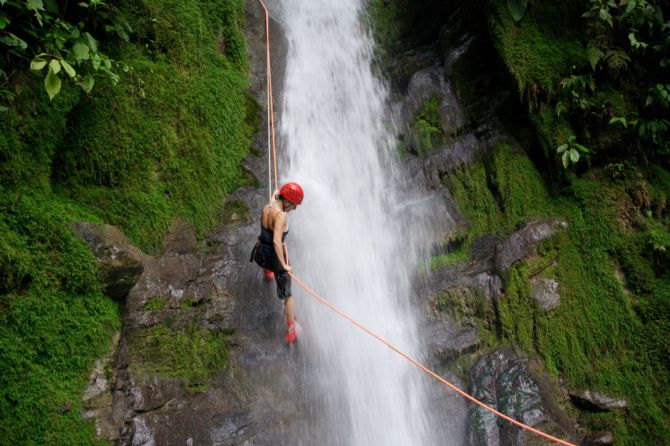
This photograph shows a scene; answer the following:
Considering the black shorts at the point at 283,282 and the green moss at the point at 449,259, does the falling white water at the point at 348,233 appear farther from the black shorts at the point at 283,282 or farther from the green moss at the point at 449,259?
the black shorts at the point at 283,282

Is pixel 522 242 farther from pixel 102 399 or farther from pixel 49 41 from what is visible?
pixel 49 41

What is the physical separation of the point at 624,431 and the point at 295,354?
12.2ft

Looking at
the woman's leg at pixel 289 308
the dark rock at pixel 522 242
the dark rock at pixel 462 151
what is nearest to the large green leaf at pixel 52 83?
the woman's leg at pixel 289 308

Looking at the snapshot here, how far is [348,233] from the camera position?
674 cm

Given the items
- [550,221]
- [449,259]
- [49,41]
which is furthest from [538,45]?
[49,41]

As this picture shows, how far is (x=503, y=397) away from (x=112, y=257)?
4.52 m

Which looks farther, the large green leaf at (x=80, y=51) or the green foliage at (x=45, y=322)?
the large green leaf at (x=80, y=51)

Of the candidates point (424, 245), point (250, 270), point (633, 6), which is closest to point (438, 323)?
point (424, 245)

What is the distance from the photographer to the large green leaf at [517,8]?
20.5 ft

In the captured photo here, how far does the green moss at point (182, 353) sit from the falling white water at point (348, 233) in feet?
3.48

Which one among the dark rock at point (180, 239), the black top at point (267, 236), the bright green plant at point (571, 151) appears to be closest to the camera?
the black top at point (267, 236)

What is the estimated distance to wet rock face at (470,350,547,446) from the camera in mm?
4617

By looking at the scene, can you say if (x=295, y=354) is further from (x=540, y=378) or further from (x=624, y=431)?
(x=624, y=431)

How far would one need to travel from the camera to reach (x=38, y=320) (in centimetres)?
367
